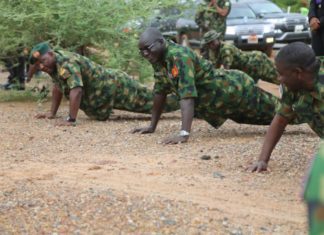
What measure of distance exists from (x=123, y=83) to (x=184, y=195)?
14.3 feet

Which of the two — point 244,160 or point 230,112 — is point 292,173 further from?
point 230,112

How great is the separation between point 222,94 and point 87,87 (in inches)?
82.7

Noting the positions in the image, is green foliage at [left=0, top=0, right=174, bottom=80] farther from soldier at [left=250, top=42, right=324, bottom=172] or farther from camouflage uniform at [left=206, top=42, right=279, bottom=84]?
soldier at [left=250, top=42, right=324, bottom=172]

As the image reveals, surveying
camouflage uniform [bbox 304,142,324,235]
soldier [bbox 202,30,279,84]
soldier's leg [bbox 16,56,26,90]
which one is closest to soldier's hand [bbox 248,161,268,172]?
camouflage uniform [bbox 304,142,324,235]

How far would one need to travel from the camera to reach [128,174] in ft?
16.8

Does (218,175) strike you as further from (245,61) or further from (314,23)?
(245,61)

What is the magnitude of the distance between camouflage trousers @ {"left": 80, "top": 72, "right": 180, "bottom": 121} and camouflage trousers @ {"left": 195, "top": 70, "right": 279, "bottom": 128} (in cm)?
143

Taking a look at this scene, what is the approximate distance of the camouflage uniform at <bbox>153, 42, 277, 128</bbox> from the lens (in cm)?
673

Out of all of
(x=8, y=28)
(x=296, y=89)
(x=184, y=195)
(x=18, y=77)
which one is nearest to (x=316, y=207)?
(x=184, y=195)

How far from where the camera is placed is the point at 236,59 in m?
9.57

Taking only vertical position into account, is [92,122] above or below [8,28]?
below

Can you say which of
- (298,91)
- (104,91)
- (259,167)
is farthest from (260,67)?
(298,91)

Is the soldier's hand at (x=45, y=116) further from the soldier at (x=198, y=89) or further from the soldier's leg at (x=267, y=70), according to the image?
the soldier's leg at (x=267, y=70)

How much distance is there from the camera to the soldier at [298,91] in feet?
14.6
